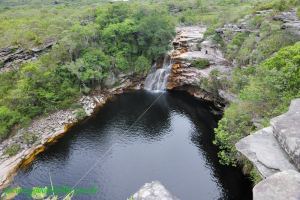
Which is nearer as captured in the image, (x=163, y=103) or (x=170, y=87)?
(x=163, y=103)

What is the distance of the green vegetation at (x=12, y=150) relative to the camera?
38.2 metres

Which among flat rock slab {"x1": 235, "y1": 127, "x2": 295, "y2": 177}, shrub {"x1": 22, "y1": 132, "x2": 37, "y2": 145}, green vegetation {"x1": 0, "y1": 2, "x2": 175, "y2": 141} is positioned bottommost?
shrub {"x1": 22, "y1": 132, "x2": 37, "y2": 145}

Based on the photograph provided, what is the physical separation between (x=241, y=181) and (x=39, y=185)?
68.6ft

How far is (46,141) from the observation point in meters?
41.4

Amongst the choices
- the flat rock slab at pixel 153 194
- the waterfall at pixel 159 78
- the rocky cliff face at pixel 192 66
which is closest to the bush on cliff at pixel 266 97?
the flat rock slab at pixel 153 194

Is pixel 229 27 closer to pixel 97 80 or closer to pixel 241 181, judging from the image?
pixel 97 80

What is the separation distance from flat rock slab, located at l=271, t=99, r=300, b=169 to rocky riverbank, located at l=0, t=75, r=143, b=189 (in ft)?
95.6

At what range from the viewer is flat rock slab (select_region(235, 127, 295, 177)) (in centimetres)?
1464

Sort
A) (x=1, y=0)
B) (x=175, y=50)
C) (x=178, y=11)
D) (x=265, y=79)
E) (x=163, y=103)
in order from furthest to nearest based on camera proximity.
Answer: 1. (x=1, y=0)
2. (x=178, y=11)
3. (x=175, y=50)
4. (x=163, y=103)
5. (x=265, y=79)

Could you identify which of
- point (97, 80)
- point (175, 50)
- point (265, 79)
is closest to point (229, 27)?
point (175, 50)

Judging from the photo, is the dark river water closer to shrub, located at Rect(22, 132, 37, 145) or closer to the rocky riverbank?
the rocky riverbank

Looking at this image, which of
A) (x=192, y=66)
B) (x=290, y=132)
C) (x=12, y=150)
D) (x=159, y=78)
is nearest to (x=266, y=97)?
(x=290, y=132)

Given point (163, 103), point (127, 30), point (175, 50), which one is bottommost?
point (163, 103)

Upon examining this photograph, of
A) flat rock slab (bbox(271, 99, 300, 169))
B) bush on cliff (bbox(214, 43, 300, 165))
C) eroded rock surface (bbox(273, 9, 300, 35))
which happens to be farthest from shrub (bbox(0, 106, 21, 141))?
eroded rock surface (bbox(273, 9, 300, 35))
